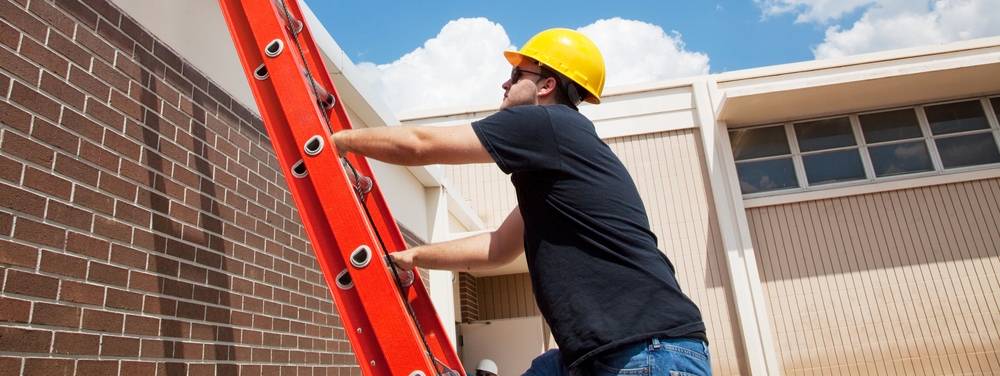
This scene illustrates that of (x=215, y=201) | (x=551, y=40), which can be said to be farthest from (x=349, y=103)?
(x=551, y=40)

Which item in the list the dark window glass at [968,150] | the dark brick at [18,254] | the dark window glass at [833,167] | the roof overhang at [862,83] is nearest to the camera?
the dark brick at [18,254]

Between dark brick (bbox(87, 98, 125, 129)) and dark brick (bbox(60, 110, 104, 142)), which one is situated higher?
dark brick (bbox(87, 98, 125, 129))

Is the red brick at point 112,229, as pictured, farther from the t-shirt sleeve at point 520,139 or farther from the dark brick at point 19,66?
the t-shirt sleeve at point 520,139

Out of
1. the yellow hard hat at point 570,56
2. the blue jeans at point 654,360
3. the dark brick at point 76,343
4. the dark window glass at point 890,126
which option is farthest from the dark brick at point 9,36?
the dark window glass at point 890,126

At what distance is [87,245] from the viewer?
243cm

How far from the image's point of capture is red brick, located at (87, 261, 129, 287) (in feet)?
8.02

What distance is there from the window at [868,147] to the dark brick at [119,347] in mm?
10650

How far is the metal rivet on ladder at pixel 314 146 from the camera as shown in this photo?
7.59 feet

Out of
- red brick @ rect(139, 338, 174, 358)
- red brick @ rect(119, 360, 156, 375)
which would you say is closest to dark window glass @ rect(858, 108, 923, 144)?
red brick @ rect(139, 338, 174, 358)

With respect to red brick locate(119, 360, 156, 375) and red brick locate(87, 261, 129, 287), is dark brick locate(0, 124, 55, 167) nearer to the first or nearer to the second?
red brick locate(87, 261, 129, 287)

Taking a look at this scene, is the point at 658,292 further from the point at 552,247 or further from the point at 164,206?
the point at 164,206

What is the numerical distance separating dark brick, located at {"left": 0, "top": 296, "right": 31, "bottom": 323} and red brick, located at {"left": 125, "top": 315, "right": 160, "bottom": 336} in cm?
44

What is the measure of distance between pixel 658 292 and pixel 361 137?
1.08 meters

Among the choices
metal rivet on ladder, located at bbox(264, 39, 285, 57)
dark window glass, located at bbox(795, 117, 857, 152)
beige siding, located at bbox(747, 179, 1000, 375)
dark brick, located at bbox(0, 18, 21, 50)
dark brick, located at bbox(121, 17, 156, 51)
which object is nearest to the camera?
dark brick, located at bbox(0, 18, 21, 50)
